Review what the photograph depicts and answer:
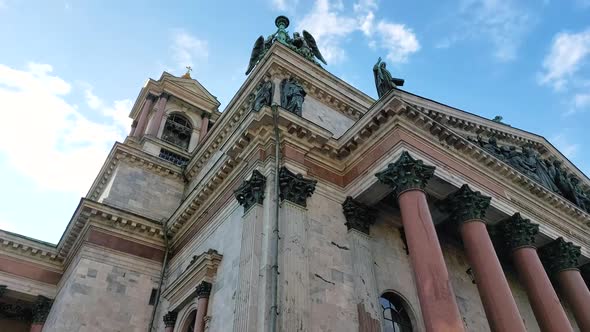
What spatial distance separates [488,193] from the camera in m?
12.6

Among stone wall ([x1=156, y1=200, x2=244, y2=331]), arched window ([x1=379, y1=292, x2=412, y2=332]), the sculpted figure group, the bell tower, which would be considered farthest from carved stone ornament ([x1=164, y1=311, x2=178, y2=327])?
the sculpted figure group

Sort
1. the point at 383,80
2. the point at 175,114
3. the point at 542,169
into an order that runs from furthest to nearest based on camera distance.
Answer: the point at 175,114, the point at 542,169, the point at 383,80

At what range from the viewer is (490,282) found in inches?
394

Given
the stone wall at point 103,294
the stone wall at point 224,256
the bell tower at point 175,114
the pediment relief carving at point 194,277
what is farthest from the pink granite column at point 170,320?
the bell tower at point 175,114

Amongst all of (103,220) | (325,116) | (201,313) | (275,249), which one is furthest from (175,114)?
(275,249)

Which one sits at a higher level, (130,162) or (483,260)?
(130,162)

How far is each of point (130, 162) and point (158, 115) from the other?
5.21 metres

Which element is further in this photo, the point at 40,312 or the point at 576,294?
the point at 40,312

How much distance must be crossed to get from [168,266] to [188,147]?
8646mm

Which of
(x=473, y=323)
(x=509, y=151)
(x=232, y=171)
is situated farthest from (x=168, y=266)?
(x=509, y=151)

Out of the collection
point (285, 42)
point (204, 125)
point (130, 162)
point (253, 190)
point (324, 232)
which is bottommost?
point (324, 232)

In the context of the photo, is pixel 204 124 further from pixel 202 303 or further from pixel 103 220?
A: pixel 202 303

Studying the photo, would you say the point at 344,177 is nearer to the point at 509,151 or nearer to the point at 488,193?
the point at 488,193

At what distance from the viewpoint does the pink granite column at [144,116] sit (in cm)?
2230
